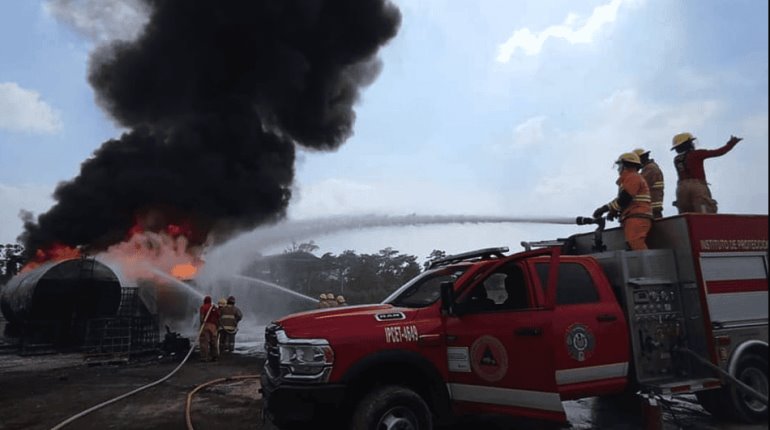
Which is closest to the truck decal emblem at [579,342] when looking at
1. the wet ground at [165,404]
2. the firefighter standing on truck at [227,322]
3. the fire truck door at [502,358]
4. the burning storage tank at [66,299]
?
the fire truck door at [502,358]

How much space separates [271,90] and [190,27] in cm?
535

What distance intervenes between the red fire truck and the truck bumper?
0.01 metres

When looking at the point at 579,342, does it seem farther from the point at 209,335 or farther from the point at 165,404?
the point at 209,335

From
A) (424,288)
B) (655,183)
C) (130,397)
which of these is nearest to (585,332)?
(424,288)

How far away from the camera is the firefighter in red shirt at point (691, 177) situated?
7.27 metres

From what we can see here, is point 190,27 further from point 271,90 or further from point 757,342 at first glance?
point 757,342

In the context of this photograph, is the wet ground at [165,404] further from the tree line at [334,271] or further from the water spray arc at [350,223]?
the tree line at [334,271]

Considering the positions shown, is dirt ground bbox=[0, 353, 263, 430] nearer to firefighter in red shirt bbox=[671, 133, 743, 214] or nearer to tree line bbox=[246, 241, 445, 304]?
firefighter in red shirt bbox=[671, 133, 743, 214]

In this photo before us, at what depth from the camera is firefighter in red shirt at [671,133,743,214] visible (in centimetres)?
727

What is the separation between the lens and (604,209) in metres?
6.54

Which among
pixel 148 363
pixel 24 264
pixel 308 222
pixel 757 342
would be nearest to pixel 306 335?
pixel 757 342

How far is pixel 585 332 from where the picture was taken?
4.91 metres

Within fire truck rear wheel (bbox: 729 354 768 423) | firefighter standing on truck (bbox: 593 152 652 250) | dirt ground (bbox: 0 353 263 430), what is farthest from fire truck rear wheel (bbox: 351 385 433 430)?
fire truck rear wheel (bbox: 729 354 768 423)

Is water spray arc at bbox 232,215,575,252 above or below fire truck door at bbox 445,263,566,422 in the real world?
above
